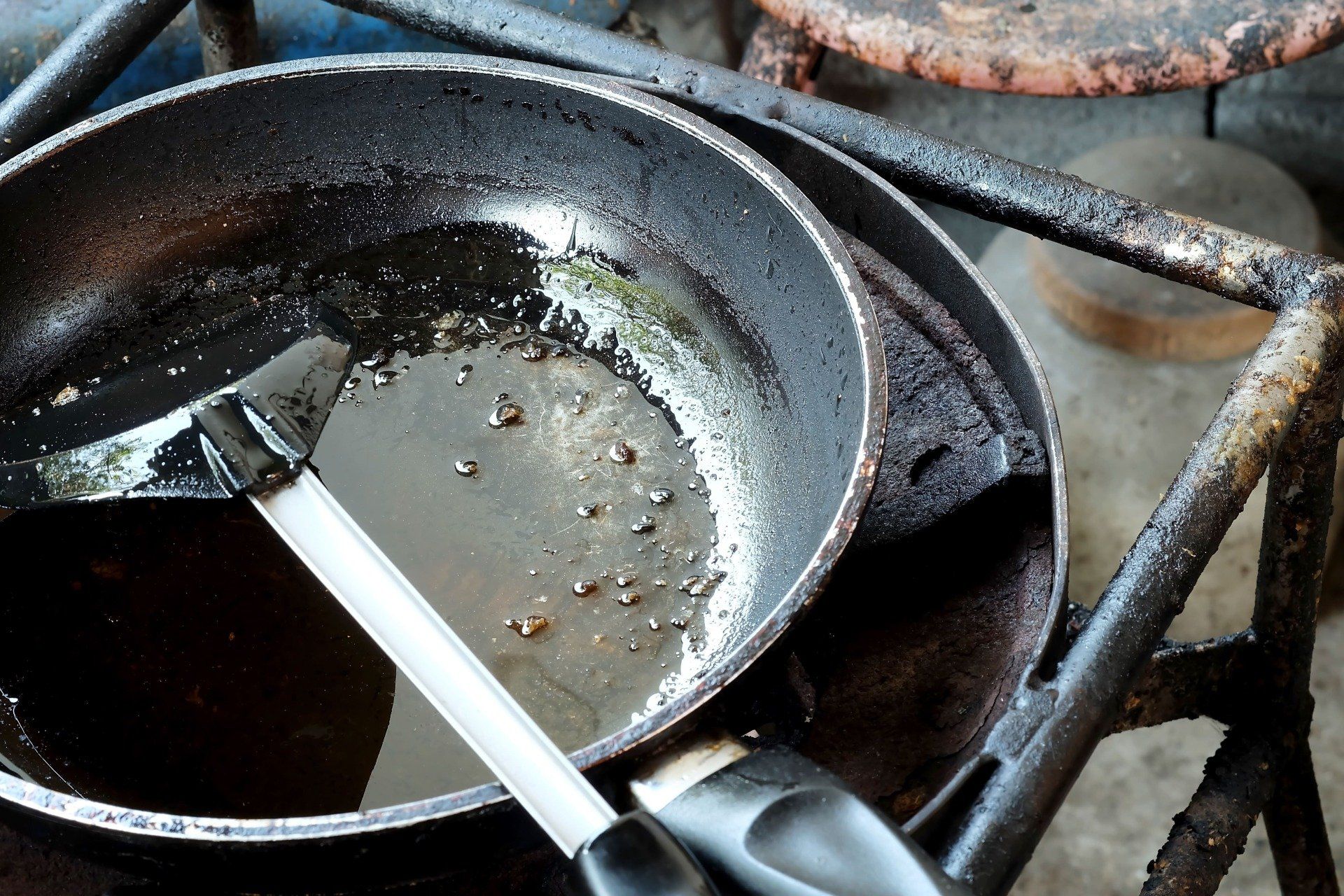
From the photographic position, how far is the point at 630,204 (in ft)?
3.56

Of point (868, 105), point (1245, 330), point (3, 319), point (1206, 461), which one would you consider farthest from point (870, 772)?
point (868, 105)

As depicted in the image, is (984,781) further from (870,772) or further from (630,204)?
(630,204)

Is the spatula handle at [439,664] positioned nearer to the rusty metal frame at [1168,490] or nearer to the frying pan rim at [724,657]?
the frying pan rim at [724,657]

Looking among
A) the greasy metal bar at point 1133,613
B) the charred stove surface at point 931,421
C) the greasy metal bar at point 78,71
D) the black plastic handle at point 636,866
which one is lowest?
the greasy metal bar at point 1133,613

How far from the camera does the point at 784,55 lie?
1701 mm

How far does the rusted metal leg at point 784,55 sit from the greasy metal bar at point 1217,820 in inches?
42.3

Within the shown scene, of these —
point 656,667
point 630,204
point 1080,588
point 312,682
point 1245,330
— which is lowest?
point 1080,588

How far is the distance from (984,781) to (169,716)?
533 millimetres

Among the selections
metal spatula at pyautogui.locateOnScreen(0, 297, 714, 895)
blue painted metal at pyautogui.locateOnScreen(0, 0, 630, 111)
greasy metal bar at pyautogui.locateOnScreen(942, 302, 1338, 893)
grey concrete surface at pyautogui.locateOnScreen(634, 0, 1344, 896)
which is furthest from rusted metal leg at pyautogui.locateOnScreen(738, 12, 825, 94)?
greasy metal bar at pyautogui.locateOnScreen(942, 302, 1338, 893)

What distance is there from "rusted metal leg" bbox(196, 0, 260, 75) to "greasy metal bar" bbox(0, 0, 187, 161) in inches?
5.8

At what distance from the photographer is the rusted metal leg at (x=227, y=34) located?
1.26 meters

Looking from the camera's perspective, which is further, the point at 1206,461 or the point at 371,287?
the point at 371,287

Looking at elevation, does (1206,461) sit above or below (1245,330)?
above

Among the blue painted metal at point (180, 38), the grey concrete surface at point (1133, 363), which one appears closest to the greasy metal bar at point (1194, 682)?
the grey concrete surface at point (1133, 363)
